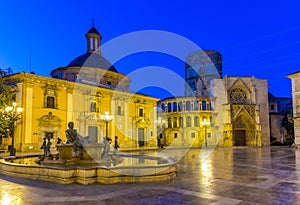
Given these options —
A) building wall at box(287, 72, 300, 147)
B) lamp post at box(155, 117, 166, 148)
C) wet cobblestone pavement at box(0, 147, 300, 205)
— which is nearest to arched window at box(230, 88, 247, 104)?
building wall at box(287, 72, 300, 147)

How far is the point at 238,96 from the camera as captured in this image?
4416 cm

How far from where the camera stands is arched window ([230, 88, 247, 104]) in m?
43.8

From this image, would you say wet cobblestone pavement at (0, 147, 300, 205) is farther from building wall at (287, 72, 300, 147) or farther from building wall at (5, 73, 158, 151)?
building wall at (287, 72, 300, 147)

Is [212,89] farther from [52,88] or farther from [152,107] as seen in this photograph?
[52,88]

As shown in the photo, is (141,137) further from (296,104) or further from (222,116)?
(296,104)

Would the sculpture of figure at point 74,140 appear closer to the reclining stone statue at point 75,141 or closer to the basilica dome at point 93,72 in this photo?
the reclining stone statue at point 75,141

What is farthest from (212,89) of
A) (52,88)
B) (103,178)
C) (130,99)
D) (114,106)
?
(103,178)

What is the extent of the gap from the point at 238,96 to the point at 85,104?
83.5 ft

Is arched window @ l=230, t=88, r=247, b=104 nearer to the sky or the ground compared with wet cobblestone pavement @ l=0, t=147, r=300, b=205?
nearer to the sky

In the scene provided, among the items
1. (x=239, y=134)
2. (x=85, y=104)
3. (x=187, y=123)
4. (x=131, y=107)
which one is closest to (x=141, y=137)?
(x=131, y=107)

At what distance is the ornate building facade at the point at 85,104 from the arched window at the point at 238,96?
42.9ft

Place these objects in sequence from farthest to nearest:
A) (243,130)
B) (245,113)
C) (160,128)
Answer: (160,128) < (243,130) < (245,113)

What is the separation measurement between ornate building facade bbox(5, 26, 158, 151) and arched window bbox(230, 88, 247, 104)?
13080 mm

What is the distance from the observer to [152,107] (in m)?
39.2
